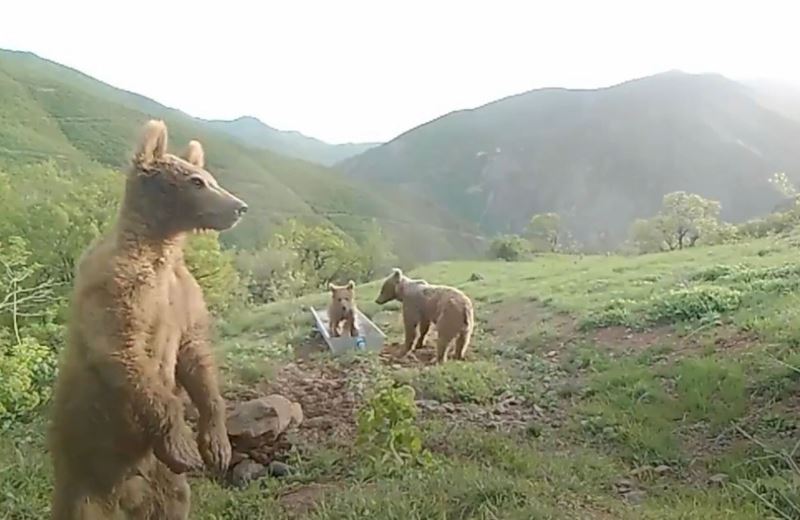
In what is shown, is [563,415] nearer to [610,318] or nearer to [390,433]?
[390,433]

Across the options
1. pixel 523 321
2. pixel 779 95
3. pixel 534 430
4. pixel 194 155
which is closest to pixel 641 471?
pixel 534 430

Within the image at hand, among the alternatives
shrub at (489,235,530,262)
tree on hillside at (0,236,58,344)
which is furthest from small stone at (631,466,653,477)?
shrub at (489,235,530,262)

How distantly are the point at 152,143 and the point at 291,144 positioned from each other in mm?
9387

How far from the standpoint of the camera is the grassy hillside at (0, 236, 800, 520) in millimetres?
3197

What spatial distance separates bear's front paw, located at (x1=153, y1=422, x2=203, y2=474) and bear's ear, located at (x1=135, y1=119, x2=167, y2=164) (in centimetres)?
72

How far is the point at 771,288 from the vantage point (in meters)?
7.29

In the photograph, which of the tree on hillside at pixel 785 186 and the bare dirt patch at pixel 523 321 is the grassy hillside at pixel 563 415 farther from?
the tree on hillside at pixel 785 186

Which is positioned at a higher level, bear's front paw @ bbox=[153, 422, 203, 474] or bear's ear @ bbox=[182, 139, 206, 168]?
bear's ear @ bbox=[182, 139, 206, 168]

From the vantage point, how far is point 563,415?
16.1 ft

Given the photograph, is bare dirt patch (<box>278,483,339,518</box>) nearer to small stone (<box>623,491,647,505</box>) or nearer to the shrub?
small stone (<box>623,491,647,505</box>)

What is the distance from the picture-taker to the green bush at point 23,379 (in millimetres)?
4871

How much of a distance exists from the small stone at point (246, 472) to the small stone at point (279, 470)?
29 millimetres

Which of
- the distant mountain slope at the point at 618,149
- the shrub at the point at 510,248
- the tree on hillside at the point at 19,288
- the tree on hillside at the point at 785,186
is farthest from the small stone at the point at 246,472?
the tree on hillside at the point at 785,186

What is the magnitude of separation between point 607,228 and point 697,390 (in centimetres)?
923
